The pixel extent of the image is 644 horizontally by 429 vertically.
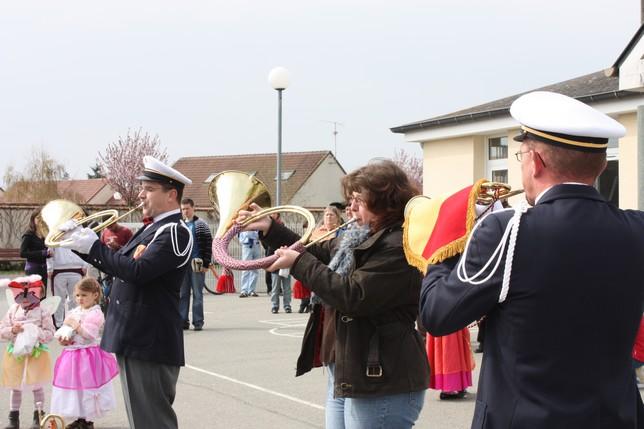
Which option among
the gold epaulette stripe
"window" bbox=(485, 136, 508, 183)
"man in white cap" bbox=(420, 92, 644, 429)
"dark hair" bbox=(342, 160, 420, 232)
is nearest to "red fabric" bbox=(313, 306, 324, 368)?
"dark hair" bbox=(342, 160, 420, 232)

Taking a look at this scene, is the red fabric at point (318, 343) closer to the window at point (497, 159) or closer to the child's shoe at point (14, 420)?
the child's shoe at point (14, 420)

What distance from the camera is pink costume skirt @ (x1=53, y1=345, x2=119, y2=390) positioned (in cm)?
622

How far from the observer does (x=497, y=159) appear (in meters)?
17.0

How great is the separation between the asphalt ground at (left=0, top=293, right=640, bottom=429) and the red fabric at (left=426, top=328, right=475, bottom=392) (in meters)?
0.17

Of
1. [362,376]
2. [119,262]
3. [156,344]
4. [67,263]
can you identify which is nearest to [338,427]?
[362,376]

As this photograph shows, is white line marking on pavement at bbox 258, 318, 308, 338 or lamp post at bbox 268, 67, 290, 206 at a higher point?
lamp post at bbox 268, 67, 290, 206

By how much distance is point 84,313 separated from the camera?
657 cm

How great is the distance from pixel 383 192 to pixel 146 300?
1537 millimetres

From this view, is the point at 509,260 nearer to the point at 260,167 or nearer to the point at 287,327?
the point at 287,327

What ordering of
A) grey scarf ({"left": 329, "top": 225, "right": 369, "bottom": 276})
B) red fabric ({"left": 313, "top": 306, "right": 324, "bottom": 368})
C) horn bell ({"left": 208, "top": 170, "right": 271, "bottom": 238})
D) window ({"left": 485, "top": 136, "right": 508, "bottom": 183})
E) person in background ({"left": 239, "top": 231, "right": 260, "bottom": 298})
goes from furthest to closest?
window ({"left": 485, "top": 136, "right": 508, "bottom": 183}) → person in background ({"left": 239, "top": 231, "right": 260, "bottom": 298}) → horn bell ({"left": 208, "top": 170, "right": 271, "bottom": 238}) → red fabric ({"left": 313, "top": 306, "right": 324, "bottom": 368}) → grey scarf ({"left": 329, "top": 225, "right": 369, "bottom": 276})

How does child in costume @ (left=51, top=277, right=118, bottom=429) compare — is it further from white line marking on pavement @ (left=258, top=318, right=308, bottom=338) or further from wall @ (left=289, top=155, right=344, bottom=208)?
wall @ (left=289, top=155, right=344, bottom=208)

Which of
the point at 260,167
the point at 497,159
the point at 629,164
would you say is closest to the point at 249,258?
the point at 497,159

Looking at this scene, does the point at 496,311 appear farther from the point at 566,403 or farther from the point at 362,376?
the point at 362,376

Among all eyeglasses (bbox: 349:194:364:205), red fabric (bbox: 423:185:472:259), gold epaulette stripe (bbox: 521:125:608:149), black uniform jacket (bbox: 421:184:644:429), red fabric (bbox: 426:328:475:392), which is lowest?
red fabric (bbox: 426:328:475:392)
